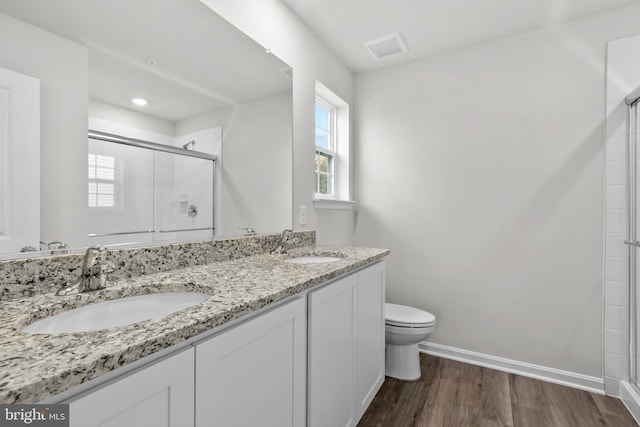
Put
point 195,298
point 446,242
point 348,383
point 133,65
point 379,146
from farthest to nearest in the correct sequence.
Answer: point 379,146
point 446,242
point 348,383
point 133,65
point 195,298

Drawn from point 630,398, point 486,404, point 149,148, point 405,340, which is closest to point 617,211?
point 630,398

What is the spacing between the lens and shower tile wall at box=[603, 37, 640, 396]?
1870 mm

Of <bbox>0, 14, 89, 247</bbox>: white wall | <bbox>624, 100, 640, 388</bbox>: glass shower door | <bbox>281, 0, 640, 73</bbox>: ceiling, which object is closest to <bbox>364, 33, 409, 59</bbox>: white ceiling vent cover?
<bbox>281, 0, 640, 73</bbox>: ceiling

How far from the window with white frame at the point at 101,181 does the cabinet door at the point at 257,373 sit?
26.2 inches

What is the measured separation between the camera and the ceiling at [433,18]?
191 centimetres

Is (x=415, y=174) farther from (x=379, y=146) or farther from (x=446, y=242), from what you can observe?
(x=446, y=242)

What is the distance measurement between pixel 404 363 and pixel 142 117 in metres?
2.07

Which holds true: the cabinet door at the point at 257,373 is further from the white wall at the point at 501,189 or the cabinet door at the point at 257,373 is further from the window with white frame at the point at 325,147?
the white wall at the point at 501,189

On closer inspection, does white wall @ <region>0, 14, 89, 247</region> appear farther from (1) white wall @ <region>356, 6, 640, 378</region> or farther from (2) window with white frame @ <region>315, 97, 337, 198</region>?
(1) white wall @ <region>356, 6, 640, 378</region>

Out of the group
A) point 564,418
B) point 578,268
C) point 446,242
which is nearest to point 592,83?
point 578,268

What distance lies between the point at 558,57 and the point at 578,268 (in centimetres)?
140

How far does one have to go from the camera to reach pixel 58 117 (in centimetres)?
94

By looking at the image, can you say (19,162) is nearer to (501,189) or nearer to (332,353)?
(332,353)

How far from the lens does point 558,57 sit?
2062 mm
